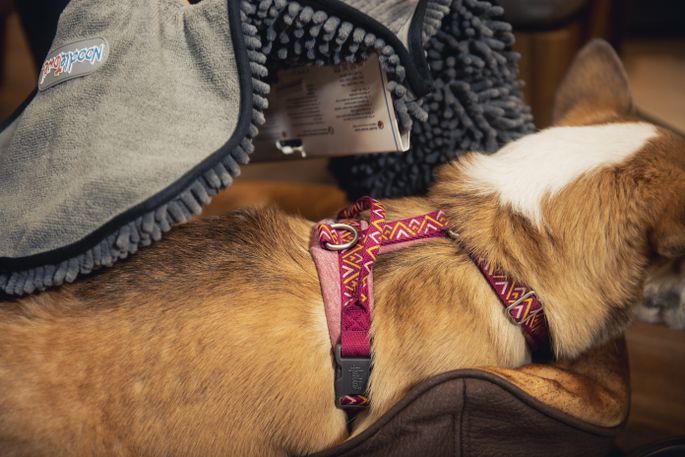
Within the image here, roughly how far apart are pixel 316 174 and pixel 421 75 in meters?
1.17

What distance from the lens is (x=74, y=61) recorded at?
2.73 feet

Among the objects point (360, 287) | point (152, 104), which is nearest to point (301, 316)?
point (360, 287)

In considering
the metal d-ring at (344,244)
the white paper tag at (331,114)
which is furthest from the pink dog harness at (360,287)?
the white paper tag at (331,114)

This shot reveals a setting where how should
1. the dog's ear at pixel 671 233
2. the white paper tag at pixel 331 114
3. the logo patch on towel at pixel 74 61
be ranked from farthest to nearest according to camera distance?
the white paper tag at pixel 331 114 → the logo patch on towel at pixel 74 61 → the dog's ear at pixel 671 233

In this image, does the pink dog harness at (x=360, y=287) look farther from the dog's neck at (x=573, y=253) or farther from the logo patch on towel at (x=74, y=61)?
the logo patch on towel at (x=74, y=61)

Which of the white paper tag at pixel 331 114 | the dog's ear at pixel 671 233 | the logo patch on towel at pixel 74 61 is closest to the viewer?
the dog's ear at pixel 671 233

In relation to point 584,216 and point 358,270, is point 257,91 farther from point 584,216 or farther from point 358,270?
point 584,216

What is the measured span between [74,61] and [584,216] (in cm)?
75

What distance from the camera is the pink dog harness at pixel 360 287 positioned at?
2.56 ft

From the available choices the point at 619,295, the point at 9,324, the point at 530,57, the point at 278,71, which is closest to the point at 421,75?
the point at 278,71

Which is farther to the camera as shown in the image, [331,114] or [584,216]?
[331,114]

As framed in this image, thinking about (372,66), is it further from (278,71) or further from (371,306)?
(371,306)

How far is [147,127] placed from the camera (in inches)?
30.1

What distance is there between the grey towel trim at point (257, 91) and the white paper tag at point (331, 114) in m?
0.04
